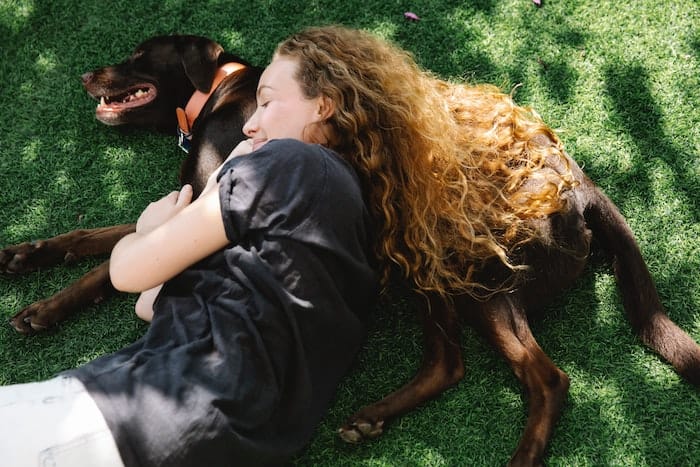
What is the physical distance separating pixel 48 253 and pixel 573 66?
10.8ft

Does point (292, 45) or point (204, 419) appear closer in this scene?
point (204, 419)

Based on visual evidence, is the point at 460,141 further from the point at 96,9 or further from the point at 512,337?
the point at 96,9

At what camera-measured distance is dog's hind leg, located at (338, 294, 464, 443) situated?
3000mm

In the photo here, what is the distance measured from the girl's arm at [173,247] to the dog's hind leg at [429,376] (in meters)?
1.09

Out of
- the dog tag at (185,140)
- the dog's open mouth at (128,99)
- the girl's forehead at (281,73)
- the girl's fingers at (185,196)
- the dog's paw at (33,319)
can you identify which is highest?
the girl's forehead at (281,73)

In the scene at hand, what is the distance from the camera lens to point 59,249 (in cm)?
356

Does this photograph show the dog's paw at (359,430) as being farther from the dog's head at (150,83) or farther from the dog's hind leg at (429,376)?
the dog's head at (150,83)

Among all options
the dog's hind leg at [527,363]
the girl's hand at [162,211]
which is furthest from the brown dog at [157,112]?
the dog's hind leg at [527,363]

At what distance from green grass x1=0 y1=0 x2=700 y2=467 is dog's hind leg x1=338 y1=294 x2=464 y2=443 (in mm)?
70

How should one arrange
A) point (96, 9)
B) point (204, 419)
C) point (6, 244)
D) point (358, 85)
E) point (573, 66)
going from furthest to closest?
point (96, 9)
point (573, 66)
point (6, 244)
point (358, 85)
point (204, 419)

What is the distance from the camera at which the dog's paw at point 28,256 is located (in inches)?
138

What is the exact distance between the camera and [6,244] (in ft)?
12.0

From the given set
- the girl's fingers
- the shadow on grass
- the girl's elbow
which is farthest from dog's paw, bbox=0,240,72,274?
the shadow on grass

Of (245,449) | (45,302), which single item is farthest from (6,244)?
(245,449)
